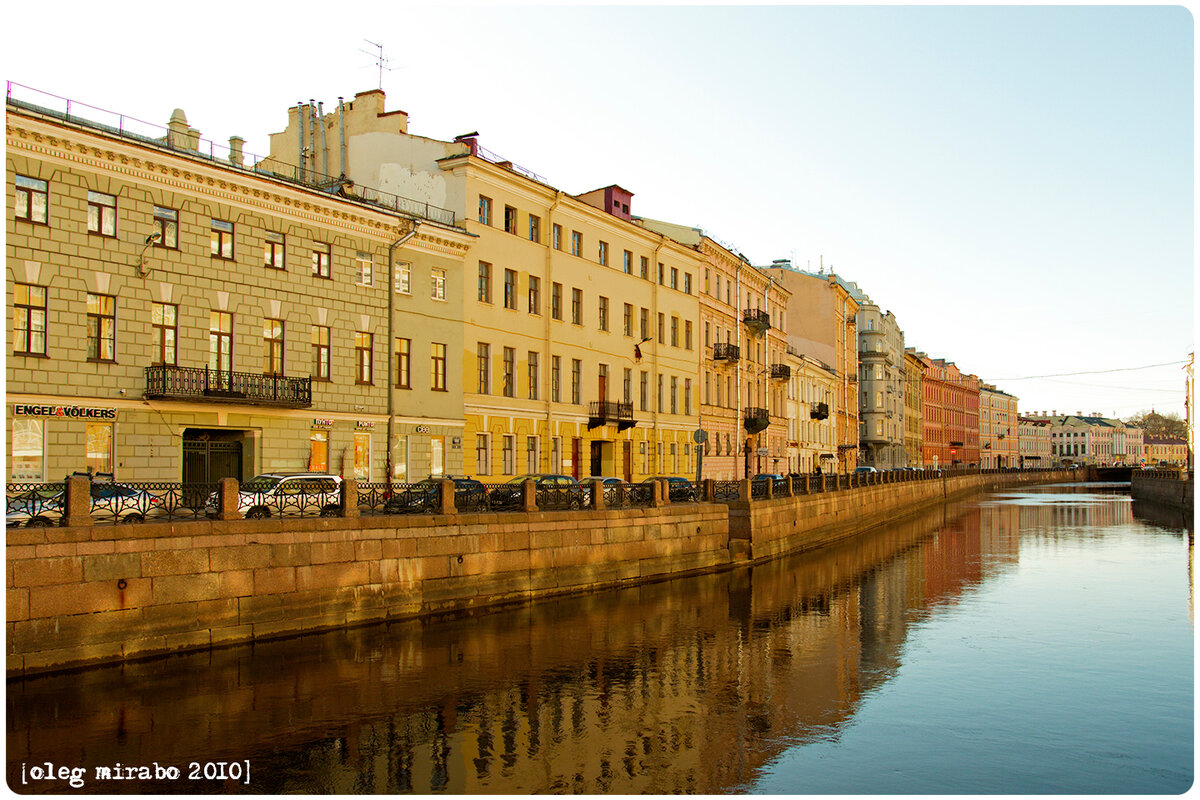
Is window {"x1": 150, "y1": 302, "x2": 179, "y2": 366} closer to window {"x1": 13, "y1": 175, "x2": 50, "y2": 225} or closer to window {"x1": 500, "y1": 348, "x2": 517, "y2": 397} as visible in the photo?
window {"x1": 13, "y1": 175, "x2": 50, "y2": 225}

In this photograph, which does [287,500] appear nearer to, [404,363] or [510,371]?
[404,363]

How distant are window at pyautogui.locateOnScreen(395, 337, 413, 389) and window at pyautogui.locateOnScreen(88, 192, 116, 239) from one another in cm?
1015

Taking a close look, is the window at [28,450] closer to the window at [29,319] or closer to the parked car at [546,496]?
the window at [29,319]

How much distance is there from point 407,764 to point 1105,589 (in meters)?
24.8

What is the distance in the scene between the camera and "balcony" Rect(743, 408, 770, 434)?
195 ft

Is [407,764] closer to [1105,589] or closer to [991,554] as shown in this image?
[1105,589]

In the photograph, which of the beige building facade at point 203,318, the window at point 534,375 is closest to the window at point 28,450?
the beige building facade at point 203,318

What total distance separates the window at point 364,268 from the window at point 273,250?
9.14ft

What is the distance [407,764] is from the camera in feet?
41.9

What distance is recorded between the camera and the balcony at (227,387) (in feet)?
86.6

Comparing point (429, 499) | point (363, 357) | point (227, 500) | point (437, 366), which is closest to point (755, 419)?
point (437, 366)

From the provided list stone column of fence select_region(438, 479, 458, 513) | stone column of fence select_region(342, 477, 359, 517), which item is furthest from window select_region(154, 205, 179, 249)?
stone column of fence select_region(438, 479, 458, 513)

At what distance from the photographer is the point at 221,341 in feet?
93.5

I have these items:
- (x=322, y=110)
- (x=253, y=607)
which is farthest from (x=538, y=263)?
(x=253, y=607)
